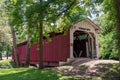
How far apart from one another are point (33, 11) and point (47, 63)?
1061 centimetres

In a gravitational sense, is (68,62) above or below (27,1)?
below

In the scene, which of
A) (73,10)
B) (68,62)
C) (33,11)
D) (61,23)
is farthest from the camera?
(68,62)

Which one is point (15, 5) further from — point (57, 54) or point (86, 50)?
point (86, 50)

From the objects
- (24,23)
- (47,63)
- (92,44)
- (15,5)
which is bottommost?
(47,63)

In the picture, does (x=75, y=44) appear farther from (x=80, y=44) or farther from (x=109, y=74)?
(x=109, y=74)

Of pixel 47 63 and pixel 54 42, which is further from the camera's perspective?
pixel 47 63

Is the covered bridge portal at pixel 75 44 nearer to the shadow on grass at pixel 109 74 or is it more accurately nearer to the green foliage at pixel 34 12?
the green foliage at pixel 34 12

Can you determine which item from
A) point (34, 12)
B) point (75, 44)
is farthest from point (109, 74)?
point (75, 44)

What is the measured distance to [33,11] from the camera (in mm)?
12328

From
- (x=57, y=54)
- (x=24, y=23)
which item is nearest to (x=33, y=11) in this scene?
(x=24, y=23)

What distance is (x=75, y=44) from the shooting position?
77.1 feet

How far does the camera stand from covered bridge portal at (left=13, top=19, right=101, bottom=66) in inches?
758

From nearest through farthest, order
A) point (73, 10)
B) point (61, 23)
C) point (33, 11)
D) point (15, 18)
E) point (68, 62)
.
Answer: point (33, 11)
point (15, 18)
point (73, 10)
point (61, 23)
point (68, 62)

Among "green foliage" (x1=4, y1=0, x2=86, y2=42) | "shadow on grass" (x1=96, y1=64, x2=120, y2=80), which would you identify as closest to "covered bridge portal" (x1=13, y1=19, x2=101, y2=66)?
"green foliage" (x1=4, y1=0, x2=86, y2=42)
